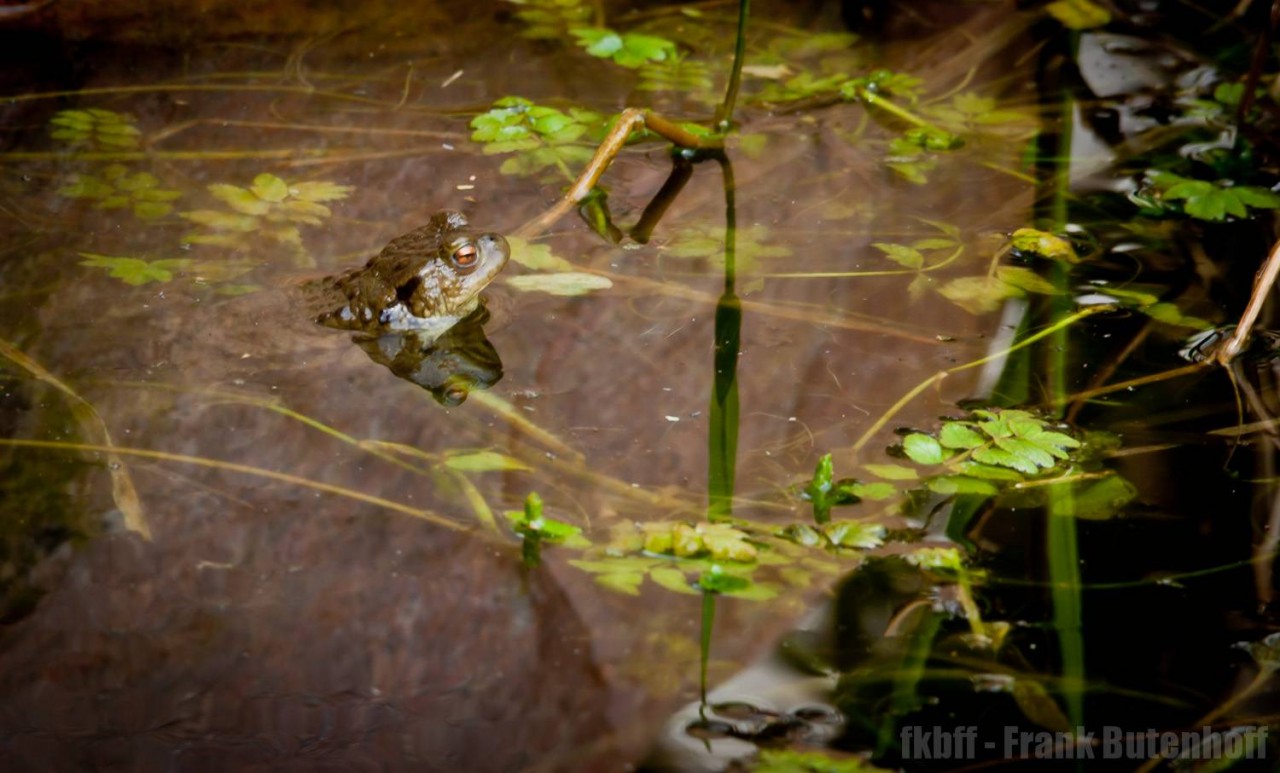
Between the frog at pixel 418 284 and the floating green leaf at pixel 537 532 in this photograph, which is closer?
the floating green leaf at pixel 537 532

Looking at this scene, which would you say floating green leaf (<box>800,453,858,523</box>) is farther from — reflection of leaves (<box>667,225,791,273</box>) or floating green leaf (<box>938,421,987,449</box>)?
reflection of leaves (<box>667,225,791,273</box>)

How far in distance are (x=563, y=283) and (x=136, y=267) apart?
1.21m

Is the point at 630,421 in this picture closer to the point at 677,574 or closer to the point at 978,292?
the point at 677,574

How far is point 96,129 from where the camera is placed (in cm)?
371

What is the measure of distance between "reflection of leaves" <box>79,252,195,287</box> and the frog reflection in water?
0.41 meters

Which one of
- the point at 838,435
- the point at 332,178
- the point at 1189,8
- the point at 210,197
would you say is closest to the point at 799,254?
the point at 838,435

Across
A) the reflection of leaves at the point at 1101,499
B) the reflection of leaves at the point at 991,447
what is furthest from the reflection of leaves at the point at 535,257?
the reflection of leaves at the point at 1101,499

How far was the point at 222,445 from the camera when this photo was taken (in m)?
2.46

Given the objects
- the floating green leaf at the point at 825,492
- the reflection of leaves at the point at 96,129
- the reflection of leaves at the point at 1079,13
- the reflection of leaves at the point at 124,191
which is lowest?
the floating green leaf at the point at 825,492

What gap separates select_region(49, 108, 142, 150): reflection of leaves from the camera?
3.63 meters

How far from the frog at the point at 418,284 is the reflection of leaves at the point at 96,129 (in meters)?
1.21

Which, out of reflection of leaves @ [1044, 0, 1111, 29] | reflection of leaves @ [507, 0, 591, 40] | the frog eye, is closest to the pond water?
the frog eye

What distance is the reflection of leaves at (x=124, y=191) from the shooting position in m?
3.28

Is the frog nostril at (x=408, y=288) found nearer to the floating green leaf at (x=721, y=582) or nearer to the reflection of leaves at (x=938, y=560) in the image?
the floating green leaf at (x=721, y=582)
